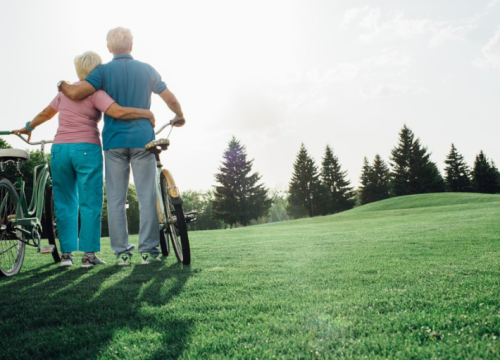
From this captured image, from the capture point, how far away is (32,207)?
465cm

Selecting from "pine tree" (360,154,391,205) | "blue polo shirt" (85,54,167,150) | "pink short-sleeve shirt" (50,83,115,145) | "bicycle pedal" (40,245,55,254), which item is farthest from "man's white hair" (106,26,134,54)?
"pine tree" (360,154,391,205)

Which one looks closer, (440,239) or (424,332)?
(424,332)

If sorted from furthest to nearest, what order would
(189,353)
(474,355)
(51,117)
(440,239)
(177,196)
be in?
(440,239) < (51,117) < (177,196) < (189,353) < (474,355)

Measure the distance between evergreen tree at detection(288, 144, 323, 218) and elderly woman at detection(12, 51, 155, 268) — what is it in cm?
5358

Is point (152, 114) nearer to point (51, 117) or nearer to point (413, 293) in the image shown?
point (51, 117)

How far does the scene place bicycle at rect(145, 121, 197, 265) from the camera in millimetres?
4078

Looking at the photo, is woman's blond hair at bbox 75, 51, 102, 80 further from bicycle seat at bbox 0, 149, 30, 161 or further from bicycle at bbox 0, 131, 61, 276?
bicycle seat at bbox 0, 149, 30, 161

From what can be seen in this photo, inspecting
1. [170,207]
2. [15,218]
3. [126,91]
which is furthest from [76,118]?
[170,207]

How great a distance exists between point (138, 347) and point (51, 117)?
148 inches

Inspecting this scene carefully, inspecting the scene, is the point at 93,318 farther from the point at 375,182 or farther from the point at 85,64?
the point at 375,182

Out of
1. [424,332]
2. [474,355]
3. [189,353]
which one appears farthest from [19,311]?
[474,355]

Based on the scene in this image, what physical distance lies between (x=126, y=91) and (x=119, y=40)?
631 millimetres

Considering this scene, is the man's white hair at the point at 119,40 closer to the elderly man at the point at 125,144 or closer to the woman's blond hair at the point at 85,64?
the elderly man at the point at 125,144

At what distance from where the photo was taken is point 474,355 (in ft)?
4.77
